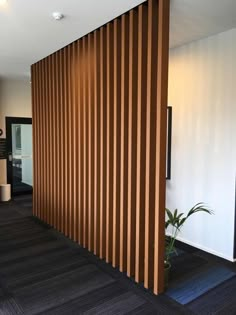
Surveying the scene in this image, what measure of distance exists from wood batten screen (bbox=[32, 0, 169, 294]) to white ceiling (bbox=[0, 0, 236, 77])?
18 centimetres

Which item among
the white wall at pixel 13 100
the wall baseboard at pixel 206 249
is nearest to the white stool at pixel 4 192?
the white wall at pixel 13 100

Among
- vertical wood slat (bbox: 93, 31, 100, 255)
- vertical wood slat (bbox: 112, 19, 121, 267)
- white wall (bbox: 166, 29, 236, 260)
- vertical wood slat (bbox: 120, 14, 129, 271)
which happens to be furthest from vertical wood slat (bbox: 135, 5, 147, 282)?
white wall (bbox: 166, 29, 236, 260)

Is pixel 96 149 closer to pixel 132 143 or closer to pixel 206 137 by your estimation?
pixel 132 143

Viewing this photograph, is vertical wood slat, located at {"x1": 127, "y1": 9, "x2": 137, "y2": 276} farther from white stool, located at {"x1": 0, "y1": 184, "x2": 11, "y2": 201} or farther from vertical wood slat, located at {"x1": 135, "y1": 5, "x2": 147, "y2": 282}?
white stool, located at {"x1": 0, "y1": 184, "x2": 11, "y2": 201}

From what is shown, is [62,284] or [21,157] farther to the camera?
[21,157]

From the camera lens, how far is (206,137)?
3627 mm

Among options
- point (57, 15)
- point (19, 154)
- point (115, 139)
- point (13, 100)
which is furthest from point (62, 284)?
point (13, 100)

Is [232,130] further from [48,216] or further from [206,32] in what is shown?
[48,216]

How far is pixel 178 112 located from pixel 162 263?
2.24 metres

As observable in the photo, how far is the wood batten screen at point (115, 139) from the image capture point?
2629 mm

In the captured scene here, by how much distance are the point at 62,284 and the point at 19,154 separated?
4761 mm

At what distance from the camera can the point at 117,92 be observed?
3.03 metres

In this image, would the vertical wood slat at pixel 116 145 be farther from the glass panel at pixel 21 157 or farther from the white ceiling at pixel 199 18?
the glass panel at pixel 21 157

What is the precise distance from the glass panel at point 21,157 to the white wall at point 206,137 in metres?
4.30
